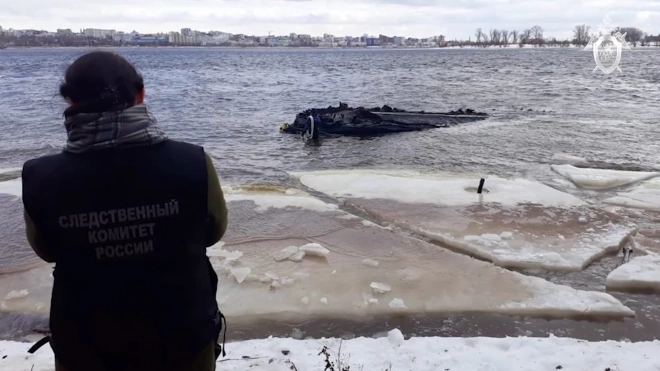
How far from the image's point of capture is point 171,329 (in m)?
2.04

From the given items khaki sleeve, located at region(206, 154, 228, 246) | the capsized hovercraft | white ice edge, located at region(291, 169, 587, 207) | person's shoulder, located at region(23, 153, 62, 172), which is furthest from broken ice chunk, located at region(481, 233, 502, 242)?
the capsized hovercraft

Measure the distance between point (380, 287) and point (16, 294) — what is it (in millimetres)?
3923

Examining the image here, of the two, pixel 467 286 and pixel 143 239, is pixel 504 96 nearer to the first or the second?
pixel 467 286

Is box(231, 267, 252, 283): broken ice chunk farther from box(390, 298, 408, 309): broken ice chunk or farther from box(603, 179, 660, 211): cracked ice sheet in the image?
box(603, 179, 660, 211): cracked ice sheet

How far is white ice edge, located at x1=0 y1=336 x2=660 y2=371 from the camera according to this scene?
3.96 metres

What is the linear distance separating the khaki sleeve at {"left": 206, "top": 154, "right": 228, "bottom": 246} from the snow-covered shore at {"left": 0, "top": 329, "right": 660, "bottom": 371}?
6.26ft

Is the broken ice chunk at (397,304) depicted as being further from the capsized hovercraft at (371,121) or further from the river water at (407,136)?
the capsized hovercraft at (371,121)

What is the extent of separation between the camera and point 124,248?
1924 millimetres

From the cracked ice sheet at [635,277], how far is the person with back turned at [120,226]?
A: 5393 millimetres

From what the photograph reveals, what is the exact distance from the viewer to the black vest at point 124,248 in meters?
1.85

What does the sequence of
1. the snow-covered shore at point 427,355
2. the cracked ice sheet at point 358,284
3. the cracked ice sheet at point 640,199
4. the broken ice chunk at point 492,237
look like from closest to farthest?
the snow-covered shore at point 427,355, the cracked ice sheet at point 358,284, the broken ice chunk at point 492,237, the cracked ice sheet at point 640,199

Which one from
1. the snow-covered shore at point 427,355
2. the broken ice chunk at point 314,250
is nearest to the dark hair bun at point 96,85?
the snow-covered shore at point 427,355

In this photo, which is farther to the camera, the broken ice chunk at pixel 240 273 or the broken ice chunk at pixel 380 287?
the broken ice chunk at pixel 240 273

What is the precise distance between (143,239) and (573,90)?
38135mm
